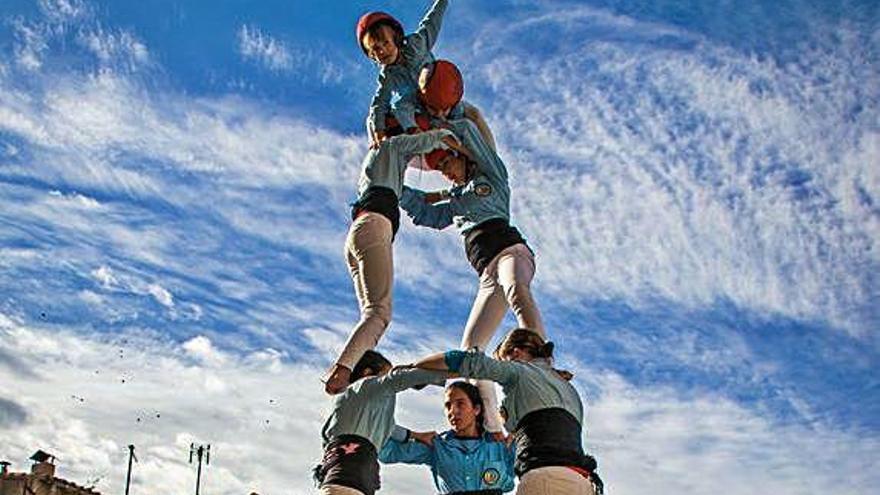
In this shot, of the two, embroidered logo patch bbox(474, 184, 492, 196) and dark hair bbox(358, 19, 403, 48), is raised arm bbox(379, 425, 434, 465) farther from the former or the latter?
dark hair bbox(358, 19, 403, 48)

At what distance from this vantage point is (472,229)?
723cm

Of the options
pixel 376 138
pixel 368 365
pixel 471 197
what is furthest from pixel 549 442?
pixel 376 138

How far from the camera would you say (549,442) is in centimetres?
516

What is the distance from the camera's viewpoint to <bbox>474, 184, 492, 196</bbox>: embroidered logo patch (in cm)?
726

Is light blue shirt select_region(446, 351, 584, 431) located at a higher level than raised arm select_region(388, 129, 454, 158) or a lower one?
lower

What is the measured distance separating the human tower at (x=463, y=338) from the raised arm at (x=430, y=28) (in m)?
0.01

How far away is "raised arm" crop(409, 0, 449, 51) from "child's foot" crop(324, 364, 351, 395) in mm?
2689

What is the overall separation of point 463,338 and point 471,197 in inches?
38.6

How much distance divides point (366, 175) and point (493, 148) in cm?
105

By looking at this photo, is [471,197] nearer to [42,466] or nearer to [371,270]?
[371,270]

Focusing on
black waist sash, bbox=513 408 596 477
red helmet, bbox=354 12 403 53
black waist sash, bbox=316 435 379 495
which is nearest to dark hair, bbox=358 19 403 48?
red helmet, bbox=354 12 403 53

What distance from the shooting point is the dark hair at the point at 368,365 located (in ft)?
19.3

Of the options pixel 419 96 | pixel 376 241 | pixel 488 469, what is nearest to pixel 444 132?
pixel 419 96

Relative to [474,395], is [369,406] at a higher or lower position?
lower
